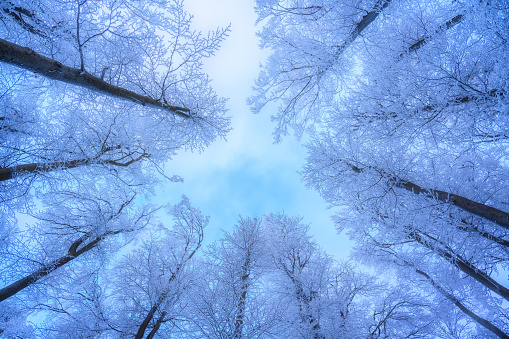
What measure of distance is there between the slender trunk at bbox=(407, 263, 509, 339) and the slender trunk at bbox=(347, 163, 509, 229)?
3.41 metres

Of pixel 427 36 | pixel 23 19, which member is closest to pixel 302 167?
pixel 427 36

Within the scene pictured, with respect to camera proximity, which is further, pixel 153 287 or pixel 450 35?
pixel 153 287

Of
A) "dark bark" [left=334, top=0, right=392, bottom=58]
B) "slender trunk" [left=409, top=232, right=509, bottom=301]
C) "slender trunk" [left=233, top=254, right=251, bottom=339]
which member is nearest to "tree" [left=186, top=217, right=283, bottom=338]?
"slender trunk" [left=233, top=254, right=251, bottom=339]

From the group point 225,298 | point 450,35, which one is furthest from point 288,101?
point 225,298

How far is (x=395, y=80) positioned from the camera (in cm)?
387

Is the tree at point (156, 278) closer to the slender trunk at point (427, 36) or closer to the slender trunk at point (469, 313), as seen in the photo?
the slender trunk at point (469, 313)

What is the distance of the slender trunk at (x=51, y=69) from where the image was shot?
2.48 metres

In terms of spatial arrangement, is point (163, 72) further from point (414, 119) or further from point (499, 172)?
point (499, 172)

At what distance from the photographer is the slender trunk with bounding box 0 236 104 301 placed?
4.25 metres

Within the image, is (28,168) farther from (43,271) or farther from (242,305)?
(242,305)

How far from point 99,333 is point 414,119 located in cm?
870

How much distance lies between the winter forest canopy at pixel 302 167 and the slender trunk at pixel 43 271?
45 mm

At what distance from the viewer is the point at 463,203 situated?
3189 millimetres

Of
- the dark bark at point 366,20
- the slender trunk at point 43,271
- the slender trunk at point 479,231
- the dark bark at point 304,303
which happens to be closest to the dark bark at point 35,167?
the slender trunk at point 43,271
